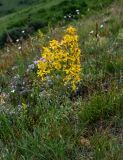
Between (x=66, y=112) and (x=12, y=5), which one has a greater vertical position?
(x=66, y=112)

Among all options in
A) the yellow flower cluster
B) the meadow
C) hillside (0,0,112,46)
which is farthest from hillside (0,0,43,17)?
the yellow flower cluster

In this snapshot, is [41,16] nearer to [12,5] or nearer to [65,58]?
[12,5]

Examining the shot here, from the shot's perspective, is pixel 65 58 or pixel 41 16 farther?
pixel 41 16

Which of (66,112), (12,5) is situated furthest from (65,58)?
(12,5)

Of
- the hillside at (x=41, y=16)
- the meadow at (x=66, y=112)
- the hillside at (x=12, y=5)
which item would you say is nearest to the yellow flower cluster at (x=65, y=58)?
the meadow at (x=66, y=112)

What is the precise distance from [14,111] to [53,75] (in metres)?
0.70

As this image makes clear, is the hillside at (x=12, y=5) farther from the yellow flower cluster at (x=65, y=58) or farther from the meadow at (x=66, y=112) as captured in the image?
the yellow flower cluster at (x=65, y=58)

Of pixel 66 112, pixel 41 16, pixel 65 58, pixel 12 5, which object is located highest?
pixel 65 58

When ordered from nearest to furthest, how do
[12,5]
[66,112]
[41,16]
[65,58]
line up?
[65,58] < [66,112] < [41,16] < [12,5]

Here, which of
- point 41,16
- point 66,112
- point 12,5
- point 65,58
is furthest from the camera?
point 12,5

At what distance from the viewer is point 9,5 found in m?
76.2

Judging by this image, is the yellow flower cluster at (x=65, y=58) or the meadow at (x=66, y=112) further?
the yellow flower cluster at (x=65, y=58)

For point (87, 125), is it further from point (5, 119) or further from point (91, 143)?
point (5, 119)

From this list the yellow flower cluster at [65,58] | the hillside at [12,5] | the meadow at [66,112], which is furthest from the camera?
the hillside at [12,5]
